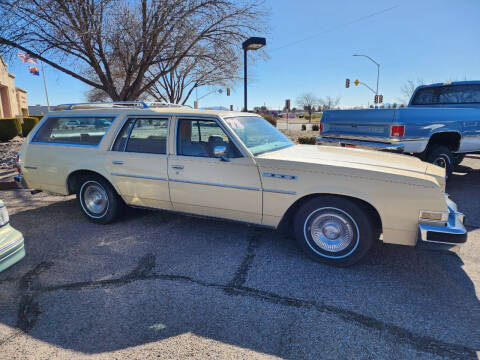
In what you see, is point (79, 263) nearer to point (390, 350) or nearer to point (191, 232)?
point (191, 232)

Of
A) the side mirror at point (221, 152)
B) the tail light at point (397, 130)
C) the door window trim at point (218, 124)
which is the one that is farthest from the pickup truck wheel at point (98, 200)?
the tail light at point (397, 130)

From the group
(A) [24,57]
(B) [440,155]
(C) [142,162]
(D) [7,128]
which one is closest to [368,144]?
(B) [440,155]

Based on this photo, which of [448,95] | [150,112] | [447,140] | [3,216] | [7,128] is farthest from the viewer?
[7,128]

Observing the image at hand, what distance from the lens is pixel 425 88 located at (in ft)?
26.2

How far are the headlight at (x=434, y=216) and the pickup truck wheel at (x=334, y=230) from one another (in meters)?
0.47

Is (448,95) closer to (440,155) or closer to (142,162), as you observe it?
(440,155)

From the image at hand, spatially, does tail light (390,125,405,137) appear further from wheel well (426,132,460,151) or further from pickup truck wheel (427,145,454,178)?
pickup truck wheel (427,145,454,178)

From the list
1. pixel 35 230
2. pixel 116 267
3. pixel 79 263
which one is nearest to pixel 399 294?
pixel 116 267

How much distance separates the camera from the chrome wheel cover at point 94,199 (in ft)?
14.9

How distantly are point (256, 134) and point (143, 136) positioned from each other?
1539mm

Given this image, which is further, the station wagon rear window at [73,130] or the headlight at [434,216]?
the station wagon rear window at [73,130]

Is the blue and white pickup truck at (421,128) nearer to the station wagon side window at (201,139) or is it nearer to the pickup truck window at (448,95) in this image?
the pickup truck window at (448,95)

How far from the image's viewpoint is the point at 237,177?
138 inches

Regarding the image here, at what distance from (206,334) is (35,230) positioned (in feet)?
11.1
